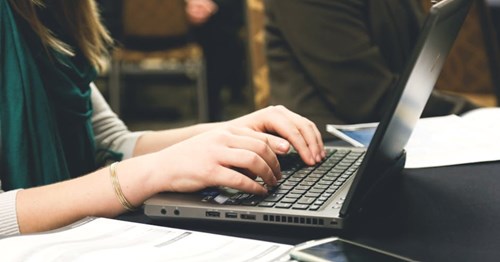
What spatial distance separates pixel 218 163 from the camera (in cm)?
74

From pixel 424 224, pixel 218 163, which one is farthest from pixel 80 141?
pixel 424 224

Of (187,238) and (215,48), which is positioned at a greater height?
(187,238)

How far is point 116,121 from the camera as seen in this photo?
1.27 meters

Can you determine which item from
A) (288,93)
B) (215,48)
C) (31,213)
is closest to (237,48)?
(215,48)

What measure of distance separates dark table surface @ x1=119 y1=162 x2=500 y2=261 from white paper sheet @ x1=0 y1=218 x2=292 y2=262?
0.15ft

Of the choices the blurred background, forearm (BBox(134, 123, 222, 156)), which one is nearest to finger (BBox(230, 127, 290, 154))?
forearm (BBox(134, 123, 222, 156))

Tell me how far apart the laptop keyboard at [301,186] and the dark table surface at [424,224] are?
0.03 m

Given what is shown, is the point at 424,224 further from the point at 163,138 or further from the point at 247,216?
Answer: the point at 163,138

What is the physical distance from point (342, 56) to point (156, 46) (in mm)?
2553

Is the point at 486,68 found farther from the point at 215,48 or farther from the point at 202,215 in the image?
the point at 215,48

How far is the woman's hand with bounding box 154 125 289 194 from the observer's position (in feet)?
2.42

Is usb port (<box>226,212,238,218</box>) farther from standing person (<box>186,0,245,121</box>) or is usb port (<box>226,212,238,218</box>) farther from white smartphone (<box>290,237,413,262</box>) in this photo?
standing person (<box>186,0,245,121</box>)

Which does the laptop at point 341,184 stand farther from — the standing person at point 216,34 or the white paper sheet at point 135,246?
the standing person at point 216,34

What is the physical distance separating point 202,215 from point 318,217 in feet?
0.39
